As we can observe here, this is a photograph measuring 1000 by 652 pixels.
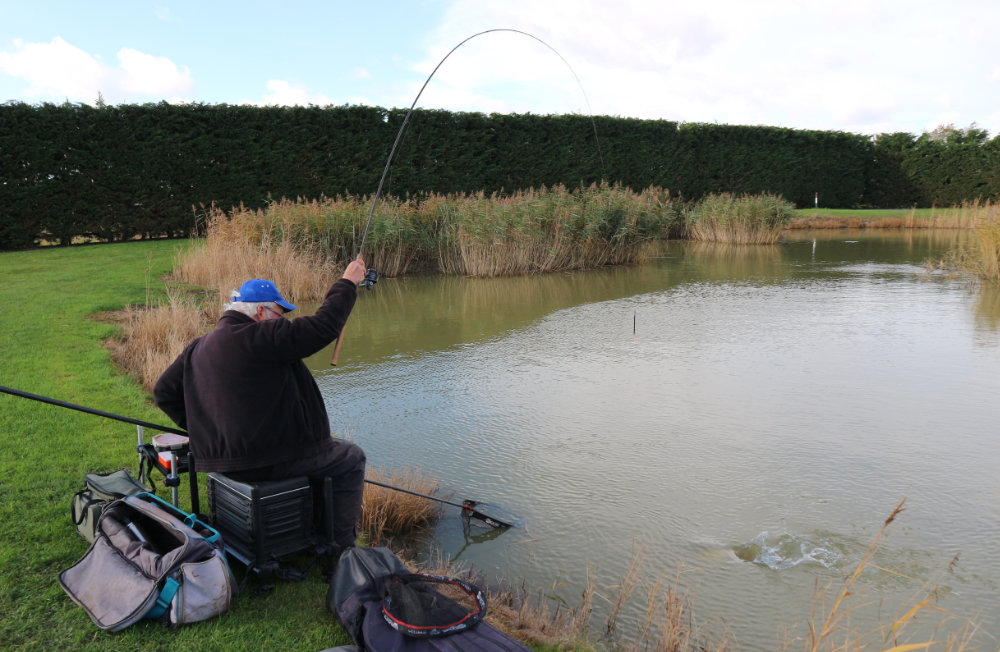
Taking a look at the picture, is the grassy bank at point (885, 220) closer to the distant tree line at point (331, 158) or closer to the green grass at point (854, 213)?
the green grass at point (854, 213)

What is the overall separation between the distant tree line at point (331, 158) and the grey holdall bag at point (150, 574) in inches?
500

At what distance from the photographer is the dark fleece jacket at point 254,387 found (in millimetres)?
2785

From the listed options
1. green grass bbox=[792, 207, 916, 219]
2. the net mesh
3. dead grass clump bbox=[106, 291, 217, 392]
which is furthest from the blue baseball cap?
green grass bbox=[792, 207, 916, 219]

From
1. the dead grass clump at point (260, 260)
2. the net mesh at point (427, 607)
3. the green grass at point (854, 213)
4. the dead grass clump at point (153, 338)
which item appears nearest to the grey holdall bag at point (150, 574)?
the net mesh at point (427, 607)

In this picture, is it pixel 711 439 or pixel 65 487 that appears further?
pixel 711 439

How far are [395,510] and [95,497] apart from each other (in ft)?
4.61

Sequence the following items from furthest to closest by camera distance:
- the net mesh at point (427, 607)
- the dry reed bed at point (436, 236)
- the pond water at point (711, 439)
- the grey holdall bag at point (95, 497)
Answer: the dry reed bed at point (436, 236) < the pond water at point (711, 439) < the grey holdall bag at point (95, 497) < the net mesh at point (427, 607)

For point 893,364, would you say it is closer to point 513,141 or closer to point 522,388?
point 522,388

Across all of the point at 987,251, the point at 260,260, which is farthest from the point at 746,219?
the point at 260,260

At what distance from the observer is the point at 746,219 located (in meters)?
18.4

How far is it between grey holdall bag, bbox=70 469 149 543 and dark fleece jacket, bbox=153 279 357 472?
44 cm

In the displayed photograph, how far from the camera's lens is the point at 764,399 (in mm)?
5852

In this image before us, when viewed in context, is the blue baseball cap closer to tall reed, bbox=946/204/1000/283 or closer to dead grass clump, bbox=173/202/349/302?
dead grass clump, bbox=173/202/349/302

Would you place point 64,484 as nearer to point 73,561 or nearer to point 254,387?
point 73,561
